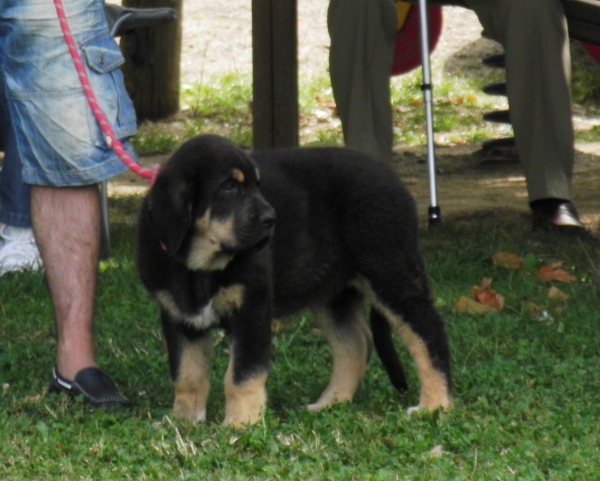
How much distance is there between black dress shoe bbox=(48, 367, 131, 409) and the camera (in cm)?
392

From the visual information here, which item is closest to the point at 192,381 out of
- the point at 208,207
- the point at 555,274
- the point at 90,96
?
the point at 208,207

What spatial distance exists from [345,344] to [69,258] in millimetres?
1073

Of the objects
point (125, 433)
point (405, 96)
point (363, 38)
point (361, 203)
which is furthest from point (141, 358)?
point (405, 96)

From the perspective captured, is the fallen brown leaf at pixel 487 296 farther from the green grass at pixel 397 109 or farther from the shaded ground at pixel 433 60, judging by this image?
the green grass at pixel 397 109

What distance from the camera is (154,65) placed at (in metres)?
9.82

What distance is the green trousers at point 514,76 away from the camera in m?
6.29

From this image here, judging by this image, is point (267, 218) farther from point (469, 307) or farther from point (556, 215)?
point (556, 215)

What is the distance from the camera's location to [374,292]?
12.8 feet

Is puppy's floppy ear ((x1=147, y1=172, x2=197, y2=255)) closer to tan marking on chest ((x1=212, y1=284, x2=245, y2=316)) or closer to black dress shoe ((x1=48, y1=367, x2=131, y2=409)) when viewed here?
tan marking on chest ((x1=212, y1=284, x2=245, y2=316))

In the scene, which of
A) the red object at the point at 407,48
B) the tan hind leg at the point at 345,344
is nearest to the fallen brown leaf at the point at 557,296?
the tan hind leg at the point at 345,344

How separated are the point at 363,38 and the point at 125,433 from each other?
357 centimetres

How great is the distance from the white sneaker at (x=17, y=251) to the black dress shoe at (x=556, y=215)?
2.86m

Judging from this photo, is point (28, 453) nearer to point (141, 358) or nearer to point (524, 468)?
point (141, 358)

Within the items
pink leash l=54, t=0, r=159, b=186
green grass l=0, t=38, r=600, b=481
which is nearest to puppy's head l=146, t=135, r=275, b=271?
pink leash l=54, t=0, r=159, b=186
